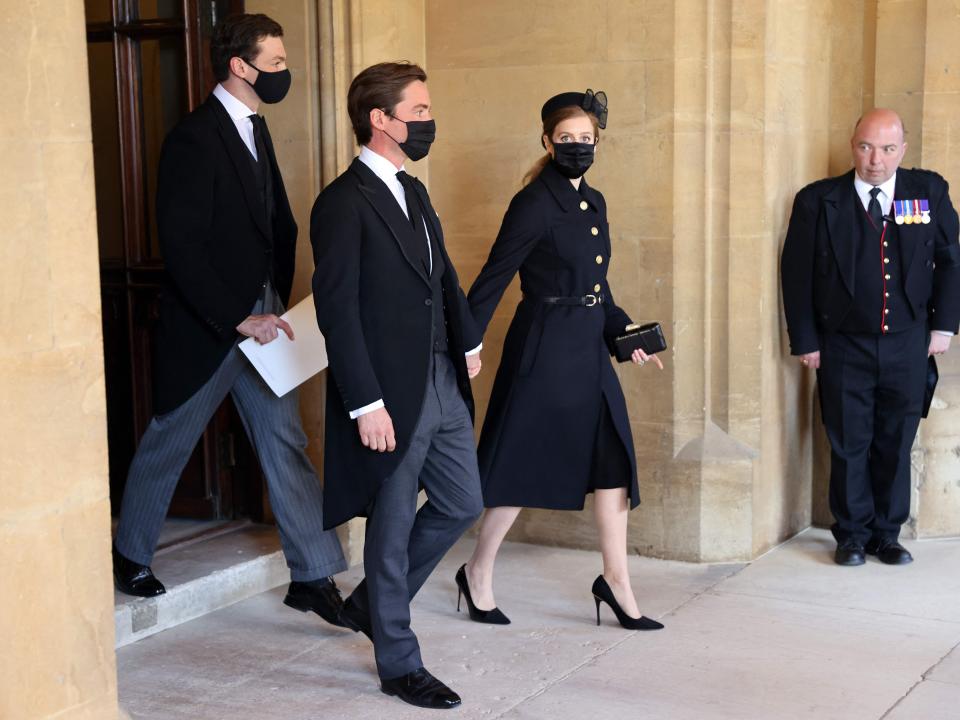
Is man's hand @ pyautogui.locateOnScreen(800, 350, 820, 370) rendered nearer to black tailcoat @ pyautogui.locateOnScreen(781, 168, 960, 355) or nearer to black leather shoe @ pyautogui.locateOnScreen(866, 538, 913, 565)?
black tailcoat @ pyautogui.locateOnScreen(781, 168, 960, 355)

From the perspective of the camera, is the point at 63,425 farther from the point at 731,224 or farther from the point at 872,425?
the point at 872,425

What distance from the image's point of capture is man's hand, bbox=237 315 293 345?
4.41m

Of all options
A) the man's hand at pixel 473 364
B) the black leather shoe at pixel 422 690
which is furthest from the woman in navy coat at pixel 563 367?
the black leather shoe at pixel 422 690

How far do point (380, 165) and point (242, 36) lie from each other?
81 cm

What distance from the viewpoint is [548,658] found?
430 centimetres

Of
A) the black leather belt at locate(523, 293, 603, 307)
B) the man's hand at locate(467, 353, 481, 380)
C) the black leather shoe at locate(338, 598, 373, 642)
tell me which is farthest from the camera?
the black leather belt at locate(523, 293, 603, 307)

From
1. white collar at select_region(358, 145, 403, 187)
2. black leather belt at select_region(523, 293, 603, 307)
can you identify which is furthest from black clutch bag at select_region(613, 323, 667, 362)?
white collar at select_region(358, 145, 403, 187)

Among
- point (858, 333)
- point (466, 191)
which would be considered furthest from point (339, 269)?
point (858, 333)

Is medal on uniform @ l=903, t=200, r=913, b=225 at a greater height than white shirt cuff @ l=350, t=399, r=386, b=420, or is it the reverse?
medal on uniform @ l=903, t=200, r=913, b=225

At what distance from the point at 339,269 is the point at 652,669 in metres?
1.51

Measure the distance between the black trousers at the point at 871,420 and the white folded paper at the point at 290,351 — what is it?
209cm

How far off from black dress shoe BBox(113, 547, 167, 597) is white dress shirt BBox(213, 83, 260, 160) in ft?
4.43

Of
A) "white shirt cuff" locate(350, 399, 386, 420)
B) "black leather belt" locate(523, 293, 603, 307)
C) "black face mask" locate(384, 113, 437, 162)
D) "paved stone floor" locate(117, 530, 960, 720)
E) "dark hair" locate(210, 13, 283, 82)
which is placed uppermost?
"dark hair" locate(210, 13, 283, 82)

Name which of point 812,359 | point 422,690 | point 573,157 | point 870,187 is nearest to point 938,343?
point 812,359
